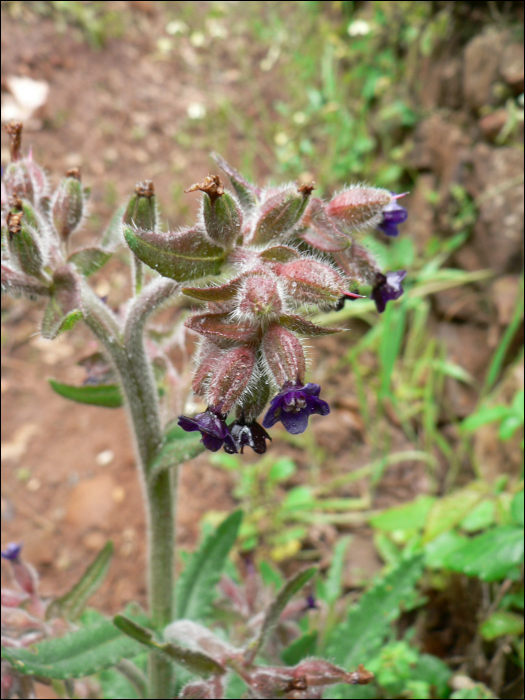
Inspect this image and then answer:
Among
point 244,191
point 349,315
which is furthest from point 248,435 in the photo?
point 349,315

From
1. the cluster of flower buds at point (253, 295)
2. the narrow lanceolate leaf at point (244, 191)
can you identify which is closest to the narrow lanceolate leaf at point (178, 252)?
the cluster of flower buds at point (253, 295)

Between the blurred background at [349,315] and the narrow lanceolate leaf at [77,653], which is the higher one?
the blurred background at [349,315]

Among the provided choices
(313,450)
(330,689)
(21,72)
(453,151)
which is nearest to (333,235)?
(330,689)

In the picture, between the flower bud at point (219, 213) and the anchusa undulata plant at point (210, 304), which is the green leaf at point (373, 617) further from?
the flower bud at point (219, 213)

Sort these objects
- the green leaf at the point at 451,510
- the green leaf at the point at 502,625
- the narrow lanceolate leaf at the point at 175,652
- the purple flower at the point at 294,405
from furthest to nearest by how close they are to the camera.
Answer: the green leaf at the point at 451,510 → the green leaf at the point at 502,625 → the narrow lanceolate leaf at the point at 175,652 → the purple flower at the point at 294,405

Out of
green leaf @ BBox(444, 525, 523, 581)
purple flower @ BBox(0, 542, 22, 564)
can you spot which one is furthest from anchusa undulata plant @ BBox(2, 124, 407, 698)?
green leaf @ BBox(444, 525, 523, 581)

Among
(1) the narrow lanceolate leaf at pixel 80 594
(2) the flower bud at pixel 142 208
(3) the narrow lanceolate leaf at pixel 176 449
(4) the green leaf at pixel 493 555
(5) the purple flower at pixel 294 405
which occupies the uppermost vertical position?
(2) the flower bud at pixel 142 208
